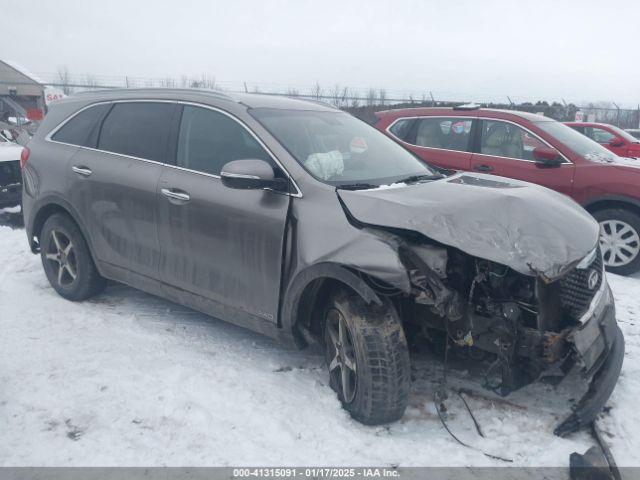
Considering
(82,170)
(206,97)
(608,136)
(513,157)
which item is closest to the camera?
(206,97)

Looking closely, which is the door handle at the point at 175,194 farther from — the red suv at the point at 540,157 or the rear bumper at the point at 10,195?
the rear bumper at the point at 10,195

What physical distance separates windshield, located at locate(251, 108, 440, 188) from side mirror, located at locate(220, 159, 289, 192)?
26 centimetres

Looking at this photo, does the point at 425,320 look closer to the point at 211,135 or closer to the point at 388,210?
the point at 388,210

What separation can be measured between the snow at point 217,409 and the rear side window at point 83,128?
151 cm

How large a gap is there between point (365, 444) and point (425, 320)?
2.54 ft

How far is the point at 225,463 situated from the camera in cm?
286

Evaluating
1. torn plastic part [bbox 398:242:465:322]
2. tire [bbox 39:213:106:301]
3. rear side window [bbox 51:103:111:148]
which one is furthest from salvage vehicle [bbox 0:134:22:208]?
torn plastic part [bbox 398:242:465:322]

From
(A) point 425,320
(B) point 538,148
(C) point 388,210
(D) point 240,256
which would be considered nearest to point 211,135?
(D) point 240,256

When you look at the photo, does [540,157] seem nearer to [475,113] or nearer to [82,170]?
[475,113]

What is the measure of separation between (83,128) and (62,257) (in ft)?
3.72

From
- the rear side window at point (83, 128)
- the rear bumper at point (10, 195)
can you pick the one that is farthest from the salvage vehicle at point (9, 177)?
the rear side window at point (83, 128)

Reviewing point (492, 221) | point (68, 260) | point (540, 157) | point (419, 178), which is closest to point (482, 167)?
point (540, 157)

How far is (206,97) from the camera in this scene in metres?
4.07

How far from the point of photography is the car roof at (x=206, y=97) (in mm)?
4039
